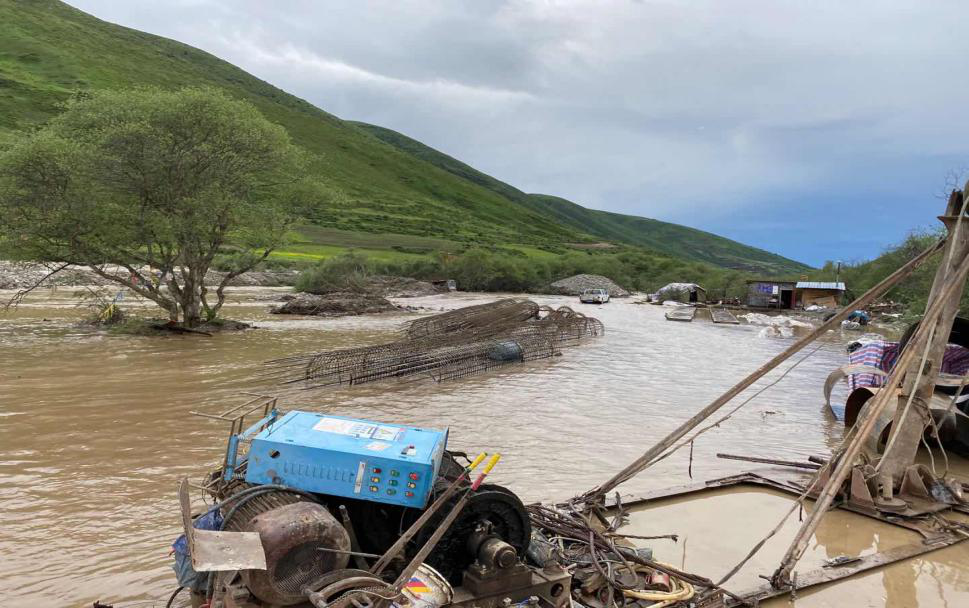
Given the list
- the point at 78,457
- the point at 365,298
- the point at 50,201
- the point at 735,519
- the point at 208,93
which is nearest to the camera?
the point at 735,519

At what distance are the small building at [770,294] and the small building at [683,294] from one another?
16.2 feet

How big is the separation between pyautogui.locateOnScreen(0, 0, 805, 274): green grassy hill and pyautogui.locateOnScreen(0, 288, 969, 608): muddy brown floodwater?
73.8 meters

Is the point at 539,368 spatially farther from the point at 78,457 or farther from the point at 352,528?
the point at 352,528

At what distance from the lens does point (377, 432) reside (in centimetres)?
452

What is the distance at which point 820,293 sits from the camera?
4825 centimetres

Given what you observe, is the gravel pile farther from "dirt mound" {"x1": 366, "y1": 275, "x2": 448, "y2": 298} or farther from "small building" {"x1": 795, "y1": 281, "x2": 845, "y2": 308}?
"small building" {"x1": 795, "y1": 281, "x2": 845, "y2": 308}

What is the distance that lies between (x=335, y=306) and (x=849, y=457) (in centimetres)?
3136

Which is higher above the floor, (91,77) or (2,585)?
(91,77)

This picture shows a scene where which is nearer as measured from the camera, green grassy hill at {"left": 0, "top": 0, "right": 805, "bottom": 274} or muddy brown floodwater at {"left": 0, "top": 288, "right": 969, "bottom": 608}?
muddy brown floodwater at {"left": 0, "top": 288, "right": 969, "bottom": 608}

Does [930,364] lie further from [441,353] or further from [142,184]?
[142,184]

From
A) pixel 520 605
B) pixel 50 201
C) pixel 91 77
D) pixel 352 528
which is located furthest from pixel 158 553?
pixel 91 77

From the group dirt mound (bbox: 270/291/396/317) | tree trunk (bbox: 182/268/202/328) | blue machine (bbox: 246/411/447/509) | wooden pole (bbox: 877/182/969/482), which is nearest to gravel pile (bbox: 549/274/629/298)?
dirt mound (bbox: 270/291/396/317)

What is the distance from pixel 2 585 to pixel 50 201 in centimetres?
1985

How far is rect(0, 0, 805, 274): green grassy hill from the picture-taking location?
363ft
